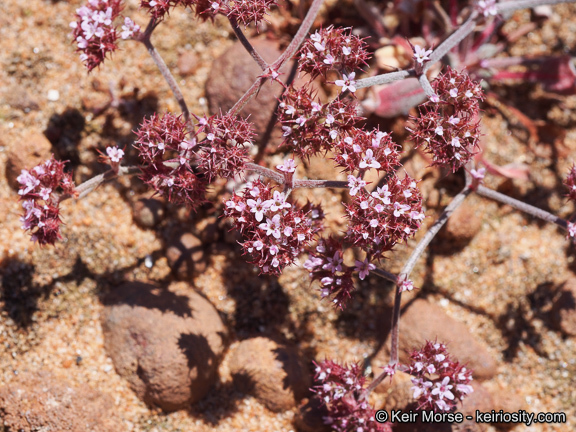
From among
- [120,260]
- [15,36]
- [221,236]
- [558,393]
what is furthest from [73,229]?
[558,393]

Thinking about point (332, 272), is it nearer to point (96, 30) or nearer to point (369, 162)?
point (369, 162)

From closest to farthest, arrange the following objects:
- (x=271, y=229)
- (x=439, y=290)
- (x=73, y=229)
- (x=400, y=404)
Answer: (x=271, y=229) → (x=400, y=404) → (x=73, y=229) → (x=439, y=290)

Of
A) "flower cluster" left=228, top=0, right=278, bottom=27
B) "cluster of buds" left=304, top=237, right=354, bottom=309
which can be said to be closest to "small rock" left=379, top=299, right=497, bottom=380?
"cluster of buds" left=304, top=237, right=354, bottom=309

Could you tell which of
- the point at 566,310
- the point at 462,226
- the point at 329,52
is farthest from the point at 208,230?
the point at 566,310

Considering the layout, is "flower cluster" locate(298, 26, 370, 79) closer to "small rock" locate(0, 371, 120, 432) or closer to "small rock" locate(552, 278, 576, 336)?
"small rock" locate(552, 278, 576, 336)

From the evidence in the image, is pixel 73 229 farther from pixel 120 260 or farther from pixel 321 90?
pixel 321 90

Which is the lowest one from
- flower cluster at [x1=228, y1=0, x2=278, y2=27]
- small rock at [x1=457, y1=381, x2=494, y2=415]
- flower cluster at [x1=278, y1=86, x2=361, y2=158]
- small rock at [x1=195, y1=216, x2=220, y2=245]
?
small rock at [x1=457, y1=381, x2=494, y2=415]
